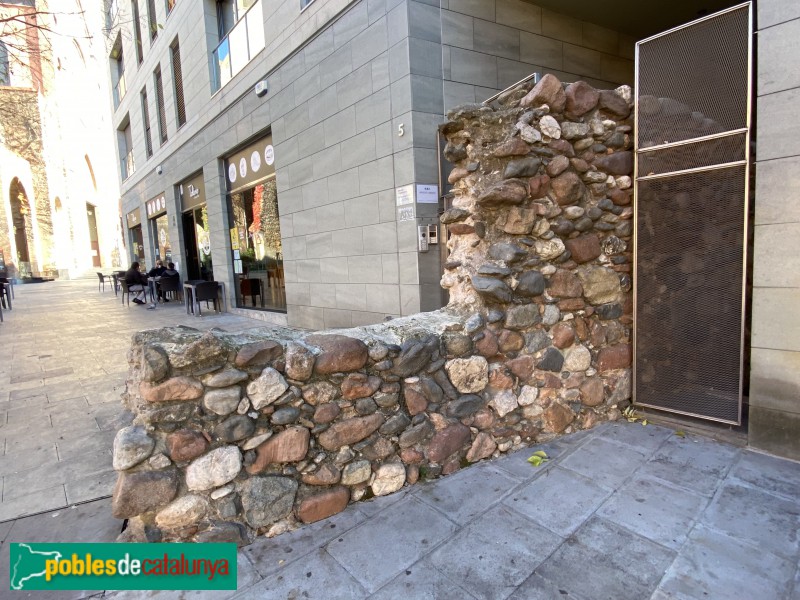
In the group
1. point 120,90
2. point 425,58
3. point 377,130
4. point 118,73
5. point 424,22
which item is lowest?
point 377,130

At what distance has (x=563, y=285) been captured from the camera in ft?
10.6

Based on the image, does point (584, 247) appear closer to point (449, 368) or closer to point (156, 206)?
point (449, 368)

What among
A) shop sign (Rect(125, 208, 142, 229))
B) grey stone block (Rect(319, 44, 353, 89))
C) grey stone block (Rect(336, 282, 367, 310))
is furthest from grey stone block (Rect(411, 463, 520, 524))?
shop sign (Rect(125, 208, 142, 229))

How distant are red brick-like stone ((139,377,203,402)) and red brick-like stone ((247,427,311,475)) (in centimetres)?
44

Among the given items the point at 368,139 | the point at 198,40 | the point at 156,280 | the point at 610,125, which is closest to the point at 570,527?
the point at 610,125

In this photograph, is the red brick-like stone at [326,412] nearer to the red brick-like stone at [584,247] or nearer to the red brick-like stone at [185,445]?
the red brick-like stone at [185,445]

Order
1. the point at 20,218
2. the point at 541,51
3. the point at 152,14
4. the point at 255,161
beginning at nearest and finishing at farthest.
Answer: the point at 541,51 < the point at 255,161 < the point at 152,14 < the point at 20,218

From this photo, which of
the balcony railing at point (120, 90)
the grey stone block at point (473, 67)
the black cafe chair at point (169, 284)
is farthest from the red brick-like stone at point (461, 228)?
the balcony railing at point (120, 90)

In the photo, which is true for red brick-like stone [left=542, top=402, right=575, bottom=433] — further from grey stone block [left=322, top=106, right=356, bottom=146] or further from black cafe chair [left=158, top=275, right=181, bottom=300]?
black cafe chair [left=158, top=275, right=181, bottom=300]

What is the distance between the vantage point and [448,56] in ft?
17.8

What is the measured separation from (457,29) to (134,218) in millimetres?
18742

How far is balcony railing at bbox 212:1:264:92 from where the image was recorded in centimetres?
815

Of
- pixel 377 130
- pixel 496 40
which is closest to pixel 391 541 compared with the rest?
pixel 377 130

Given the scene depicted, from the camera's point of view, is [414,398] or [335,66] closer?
[414,398]
